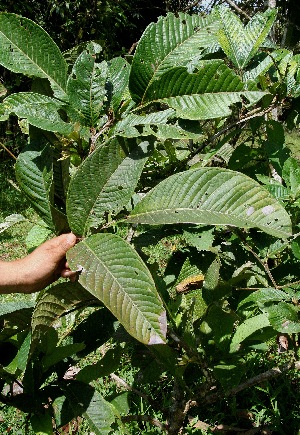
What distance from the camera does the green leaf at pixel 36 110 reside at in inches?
32.3

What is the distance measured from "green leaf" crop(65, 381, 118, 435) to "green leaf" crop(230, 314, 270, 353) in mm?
341

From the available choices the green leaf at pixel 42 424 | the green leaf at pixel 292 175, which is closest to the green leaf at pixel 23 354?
the green leaf at pixel 42 424

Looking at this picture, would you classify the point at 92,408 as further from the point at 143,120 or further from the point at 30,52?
the point at 30,52

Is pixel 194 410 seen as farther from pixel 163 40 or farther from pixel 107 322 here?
pixel 163 40

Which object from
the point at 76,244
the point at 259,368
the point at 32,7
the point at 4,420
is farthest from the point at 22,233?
the point at 76,244

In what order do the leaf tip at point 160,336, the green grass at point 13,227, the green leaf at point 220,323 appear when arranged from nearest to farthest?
the leaf tip at point 160,336
the green leaf at point 220,323
the green grass at point 13,227

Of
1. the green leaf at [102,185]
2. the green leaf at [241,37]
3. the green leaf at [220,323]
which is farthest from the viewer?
the green leaf at [220,323]

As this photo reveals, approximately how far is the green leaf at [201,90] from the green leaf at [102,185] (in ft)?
0.35

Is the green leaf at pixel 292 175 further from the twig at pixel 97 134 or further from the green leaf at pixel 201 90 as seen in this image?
the twig at pixel 97 134

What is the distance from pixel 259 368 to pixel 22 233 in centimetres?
297

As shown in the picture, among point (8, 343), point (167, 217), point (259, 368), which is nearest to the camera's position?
point (167, 217)

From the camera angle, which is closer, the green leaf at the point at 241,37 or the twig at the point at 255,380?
the green leaf at the point at 241,37

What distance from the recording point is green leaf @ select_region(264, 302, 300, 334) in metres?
1.01

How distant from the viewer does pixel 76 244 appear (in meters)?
0.80
